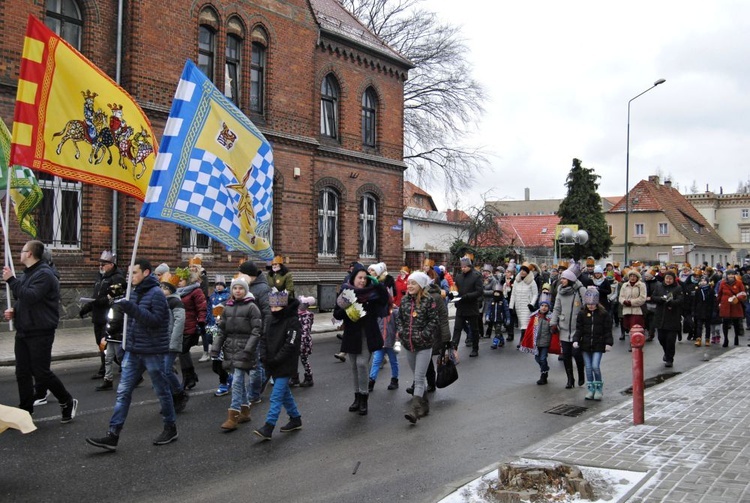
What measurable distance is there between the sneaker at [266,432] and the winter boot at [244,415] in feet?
2.24

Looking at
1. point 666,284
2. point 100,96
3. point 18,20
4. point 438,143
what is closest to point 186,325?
point 100,96

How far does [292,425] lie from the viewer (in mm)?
7488

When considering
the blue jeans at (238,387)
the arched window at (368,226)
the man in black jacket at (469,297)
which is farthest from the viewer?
the arched window at (368,226)

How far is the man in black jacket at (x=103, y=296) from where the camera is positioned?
32.7 feet

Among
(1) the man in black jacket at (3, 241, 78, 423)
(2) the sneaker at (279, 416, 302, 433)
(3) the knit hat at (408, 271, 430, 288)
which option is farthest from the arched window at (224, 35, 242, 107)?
(2) the sneaker at (279, 416, 302, 433)

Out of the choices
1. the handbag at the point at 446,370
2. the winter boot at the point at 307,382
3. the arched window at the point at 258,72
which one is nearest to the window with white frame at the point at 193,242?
the arched window at the point at 258,72

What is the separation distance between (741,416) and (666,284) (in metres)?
6.19

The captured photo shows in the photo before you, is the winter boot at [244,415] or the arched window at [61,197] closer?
the winter boot at [244,415]

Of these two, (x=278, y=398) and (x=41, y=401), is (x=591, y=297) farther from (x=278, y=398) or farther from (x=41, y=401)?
(x=41, y=401)

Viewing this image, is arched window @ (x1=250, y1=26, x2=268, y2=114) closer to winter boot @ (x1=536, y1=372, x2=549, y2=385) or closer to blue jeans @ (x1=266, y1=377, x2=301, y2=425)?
winter boot @ (x1=536, y1=372, x2=549, y2=385)

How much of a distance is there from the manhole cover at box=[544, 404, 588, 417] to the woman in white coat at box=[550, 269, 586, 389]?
3.90 feet

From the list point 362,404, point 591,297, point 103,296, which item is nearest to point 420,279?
point 362,404

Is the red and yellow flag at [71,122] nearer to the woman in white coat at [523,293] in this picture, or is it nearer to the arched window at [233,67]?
the woman in white coat at [523,293]

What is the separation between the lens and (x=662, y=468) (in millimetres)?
5762
